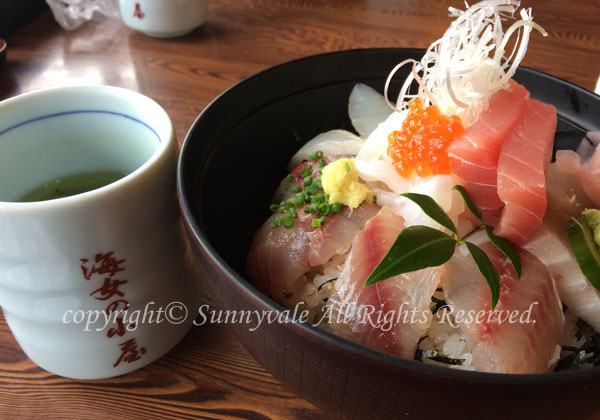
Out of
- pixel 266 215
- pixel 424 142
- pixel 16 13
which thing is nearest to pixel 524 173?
pixel 424 142

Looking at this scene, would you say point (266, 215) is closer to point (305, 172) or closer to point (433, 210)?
point (305, 172)

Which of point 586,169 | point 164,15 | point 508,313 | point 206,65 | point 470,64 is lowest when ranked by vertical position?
point 206,65

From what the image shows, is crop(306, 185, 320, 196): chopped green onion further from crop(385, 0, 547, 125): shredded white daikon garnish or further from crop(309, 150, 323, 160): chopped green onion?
crop(385, 0, 547, 125): shredded white daikon garnish

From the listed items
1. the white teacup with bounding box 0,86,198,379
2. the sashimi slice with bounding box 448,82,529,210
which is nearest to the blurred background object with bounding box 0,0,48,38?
the white teacup with bounding box 0,86,198,379

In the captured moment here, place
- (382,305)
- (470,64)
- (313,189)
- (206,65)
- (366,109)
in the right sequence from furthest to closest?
(206,65), (366,109), (313,189), (470,64), (382,305)

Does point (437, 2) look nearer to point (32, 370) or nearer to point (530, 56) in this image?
point (530, 56)

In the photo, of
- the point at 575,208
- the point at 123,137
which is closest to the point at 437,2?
the point at 575,208
